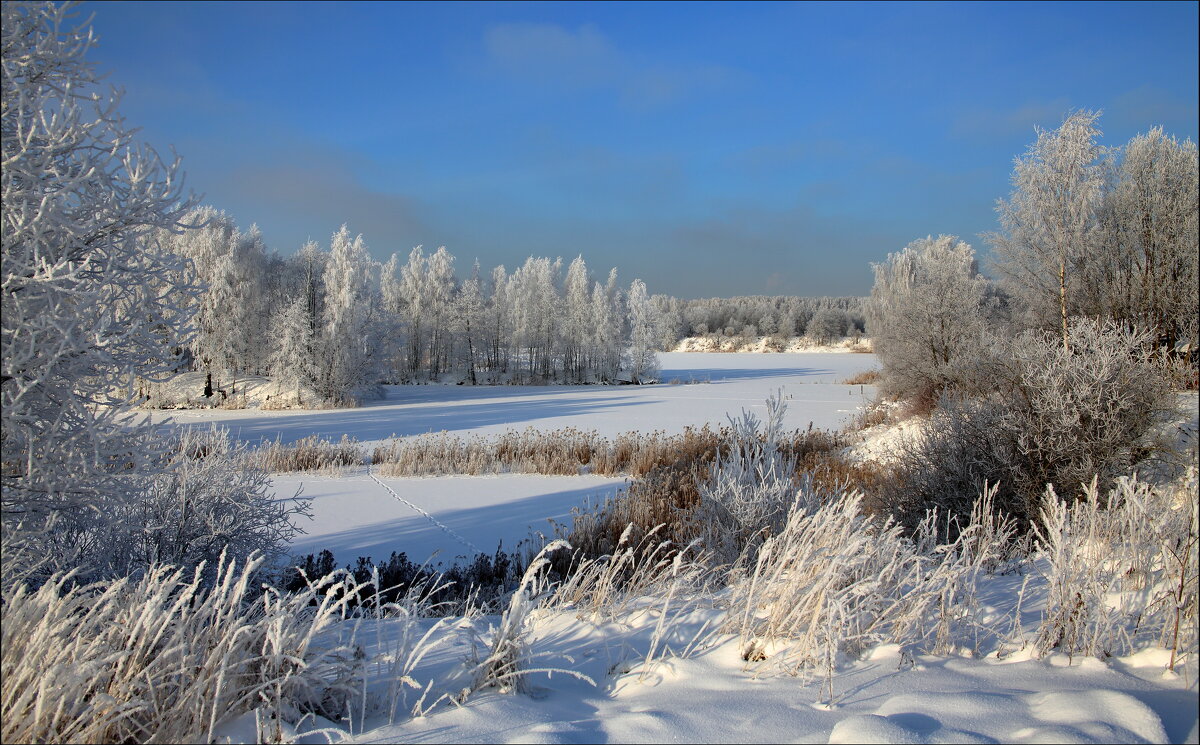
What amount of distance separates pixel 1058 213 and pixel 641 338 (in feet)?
99.8

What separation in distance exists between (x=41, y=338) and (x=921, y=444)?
24.5 ft

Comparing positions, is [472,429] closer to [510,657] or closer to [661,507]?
[661,507]

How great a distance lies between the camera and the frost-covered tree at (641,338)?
42.4 m

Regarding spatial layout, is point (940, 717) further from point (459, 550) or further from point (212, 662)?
point (459, 550)

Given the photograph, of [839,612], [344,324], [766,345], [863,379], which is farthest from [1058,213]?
[766,345]

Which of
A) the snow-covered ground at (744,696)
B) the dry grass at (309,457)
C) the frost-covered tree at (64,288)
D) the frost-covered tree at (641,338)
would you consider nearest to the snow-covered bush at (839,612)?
the snow-covered ground at (744,696)

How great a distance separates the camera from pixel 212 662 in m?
2.25

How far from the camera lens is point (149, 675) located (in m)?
2.21

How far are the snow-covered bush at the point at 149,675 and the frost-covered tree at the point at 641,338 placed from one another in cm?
3886

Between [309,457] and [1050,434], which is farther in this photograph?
[309,457]

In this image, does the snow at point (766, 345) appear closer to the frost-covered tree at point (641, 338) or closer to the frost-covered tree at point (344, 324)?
the frost-covered tree at point (641, 338)

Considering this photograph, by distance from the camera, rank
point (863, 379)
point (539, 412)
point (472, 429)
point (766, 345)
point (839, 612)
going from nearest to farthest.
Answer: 1. point (839, 612)
2. point (472, 429)
3. point (539, 412)
4. point (863, 379)
5. point (766, 345)

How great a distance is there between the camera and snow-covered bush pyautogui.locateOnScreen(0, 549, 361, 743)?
6.73 ft

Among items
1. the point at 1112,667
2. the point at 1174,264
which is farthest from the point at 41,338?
the point at 1174,264
